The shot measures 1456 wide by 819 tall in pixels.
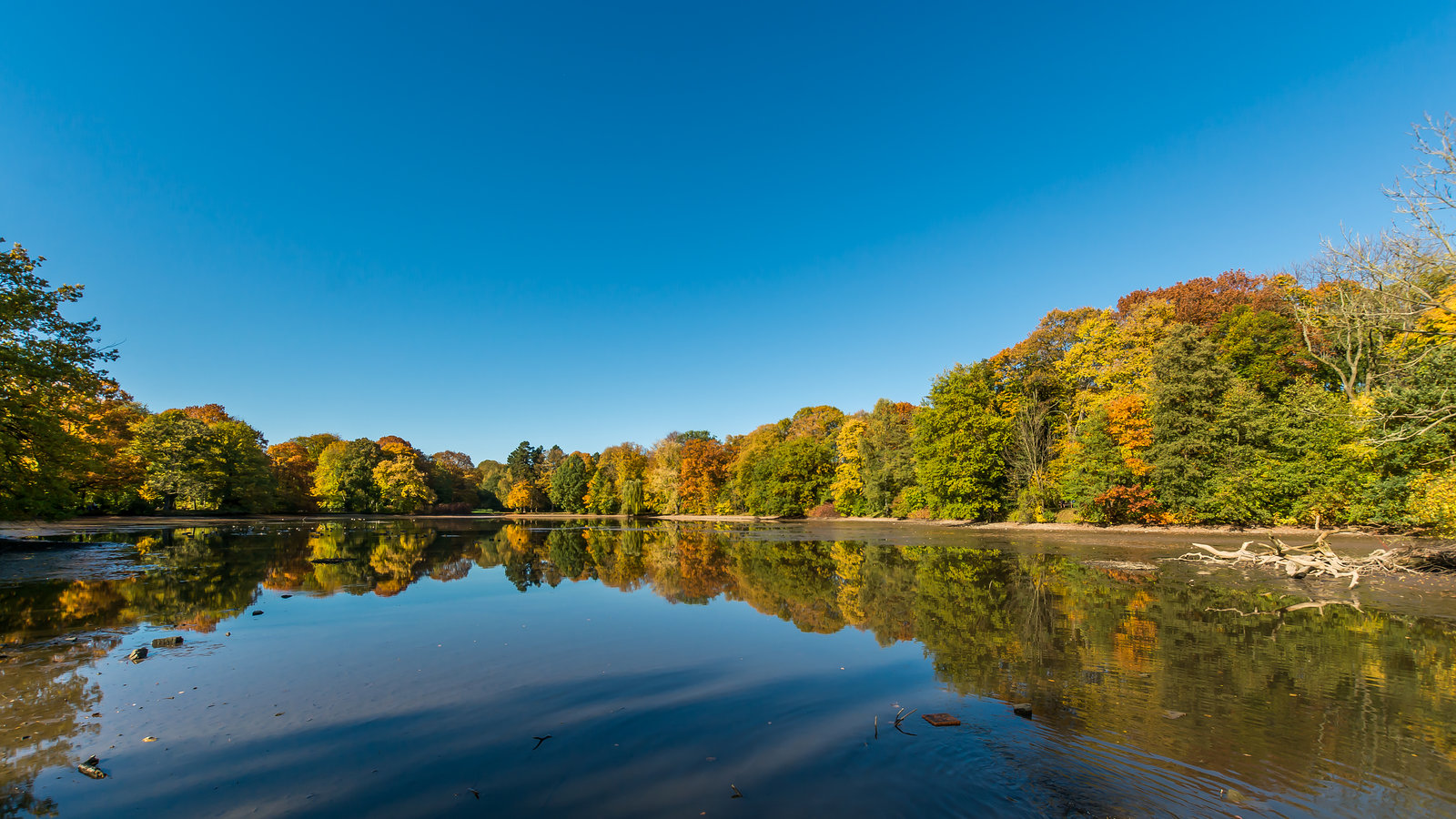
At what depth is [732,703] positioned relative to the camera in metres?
6.67

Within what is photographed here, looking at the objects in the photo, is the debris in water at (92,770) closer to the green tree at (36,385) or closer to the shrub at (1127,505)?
the green tree at (36,385)

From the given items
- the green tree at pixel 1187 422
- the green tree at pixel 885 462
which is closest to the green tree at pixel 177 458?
the green tree at pixel 885 462

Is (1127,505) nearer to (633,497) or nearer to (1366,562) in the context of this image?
(1366,562)

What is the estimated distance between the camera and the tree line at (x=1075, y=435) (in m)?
16.7

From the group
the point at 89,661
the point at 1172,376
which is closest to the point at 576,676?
the point at 89,661

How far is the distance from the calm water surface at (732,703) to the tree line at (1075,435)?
742cm

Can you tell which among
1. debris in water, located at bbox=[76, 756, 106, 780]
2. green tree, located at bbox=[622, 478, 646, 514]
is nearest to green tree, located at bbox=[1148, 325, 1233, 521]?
debris in water, located at bbox=[76, 756, 106, 780]

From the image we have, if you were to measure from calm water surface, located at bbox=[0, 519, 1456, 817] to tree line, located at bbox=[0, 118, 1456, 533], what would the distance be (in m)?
7.42

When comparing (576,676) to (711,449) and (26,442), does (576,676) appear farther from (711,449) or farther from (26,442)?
(711,449)

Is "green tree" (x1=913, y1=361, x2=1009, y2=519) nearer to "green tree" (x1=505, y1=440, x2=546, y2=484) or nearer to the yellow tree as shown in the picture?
the yellow tree

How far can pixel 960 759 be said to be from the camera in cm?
501

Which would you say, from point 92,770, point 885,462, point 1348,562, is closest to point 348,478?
point 885,462

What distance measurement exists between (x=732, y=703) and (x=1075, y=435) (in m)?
38.4

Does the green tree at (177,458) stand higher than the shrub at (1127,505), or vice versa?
the green tree at (177,458)
